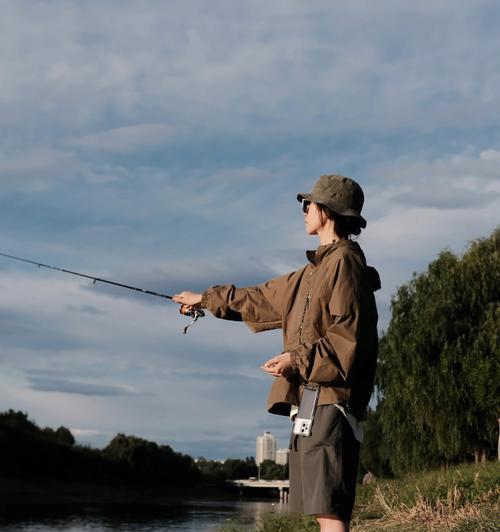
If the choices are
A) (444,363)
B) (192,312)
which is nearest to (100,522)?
(444,363)

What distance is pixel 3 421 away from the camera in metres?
67.2

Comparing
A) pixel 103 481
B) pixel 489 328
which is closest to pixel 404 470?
pixel 489 328

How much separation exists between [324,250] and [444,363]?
18.5m

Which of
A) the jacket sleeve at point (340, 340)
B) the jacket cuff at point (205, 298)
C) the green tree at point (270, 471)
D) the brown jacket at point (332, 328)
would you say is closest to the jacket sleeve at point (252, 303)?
the jacket cuff at point (205, 298)

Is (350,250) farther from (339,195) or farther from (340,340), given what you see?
(340,340)

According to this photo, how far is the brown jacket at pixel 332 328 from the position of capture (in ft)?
11.7

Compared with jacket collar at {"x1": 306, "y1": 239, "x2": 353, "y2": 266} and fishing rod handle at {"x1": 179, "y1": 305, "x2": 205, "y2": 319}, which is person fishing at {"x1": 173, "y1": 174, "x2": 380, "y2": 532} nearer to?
jacket collar at {"x1": 306, "y1": 239, "x2": 353, "y2": 266}

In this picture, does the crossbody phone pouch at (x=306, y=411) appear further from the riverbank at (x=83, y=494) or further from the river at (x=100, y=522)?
the riverbank at (x=83, y=494)

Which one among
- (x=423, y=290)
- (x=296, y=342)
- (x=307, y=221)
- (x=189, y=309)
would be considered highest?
(x=423, y=290)

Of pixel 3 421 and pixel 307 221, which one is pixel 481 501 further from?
pixel 3 421

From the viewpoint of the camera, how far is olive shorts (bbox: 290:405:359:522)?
350 cm

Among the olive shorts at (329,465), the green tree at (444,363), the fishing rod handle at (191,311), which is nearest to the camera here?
the olive shorts at (329,465)

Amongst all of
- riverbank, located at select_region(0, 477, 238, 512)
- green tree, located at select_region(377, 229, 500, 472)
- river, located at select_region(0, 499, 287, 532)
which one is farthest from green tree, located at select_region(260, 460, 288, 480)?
green tree, located at select_region(377, 229, 500, 472)

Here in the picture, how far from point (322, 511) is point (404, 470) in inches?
783
